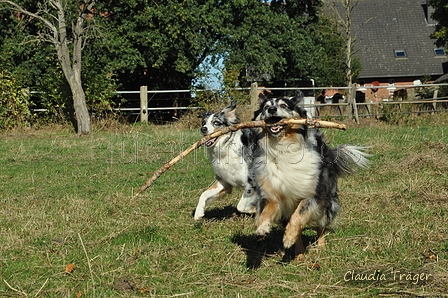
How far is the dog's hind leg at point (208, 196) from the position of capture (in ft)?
22.4

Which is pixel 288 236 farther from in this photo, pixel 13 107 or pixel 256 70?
pixel 256 70

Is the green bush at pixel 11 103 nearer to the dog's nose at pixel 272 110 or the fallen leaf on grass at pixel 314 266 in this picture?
the dog's nose at pixel 272 110

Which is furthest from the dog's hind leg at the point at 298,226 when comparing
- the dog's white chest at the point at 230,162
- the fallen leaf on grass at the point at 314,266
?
Result: the dog's white chest at the point at 230,162

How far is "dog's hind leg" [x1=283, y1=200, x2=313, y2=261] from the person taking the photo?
486 centimetres

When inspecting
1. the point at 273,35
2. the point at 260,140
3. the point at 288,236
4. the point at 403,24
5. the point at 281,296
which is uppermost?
the point at 403,24

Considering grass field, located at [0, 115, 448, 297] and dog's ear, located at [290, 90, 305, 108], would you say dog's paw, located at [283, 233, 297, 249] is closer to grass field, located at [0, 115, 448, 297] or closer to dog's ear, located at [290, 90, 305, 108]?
grass field, located at [0, 115, 448, 297]

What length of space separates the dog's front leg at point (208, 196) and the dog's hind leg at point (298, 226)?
182cm

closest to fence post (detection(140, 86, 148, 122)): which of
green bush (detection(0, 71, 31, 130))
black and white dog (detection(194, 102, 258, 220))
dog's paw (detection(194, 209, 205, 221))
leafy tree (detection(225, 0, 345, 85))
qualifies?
leafy tree (detection(225, 0, 345, 85))

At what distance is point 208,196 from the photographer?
283 inches

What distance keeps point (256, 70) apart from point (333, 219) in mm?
19400

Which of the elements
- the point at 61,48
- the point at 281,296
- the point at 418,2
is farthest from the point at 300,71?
the point at 418,2

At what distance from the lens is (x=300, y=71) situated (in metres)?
27.7

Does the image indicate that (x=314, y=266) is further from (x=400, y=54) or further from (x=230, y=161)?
(x=400, y=54)

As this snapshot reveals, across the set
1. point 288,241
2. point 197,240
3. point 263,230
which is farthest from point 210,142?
point 288,241
